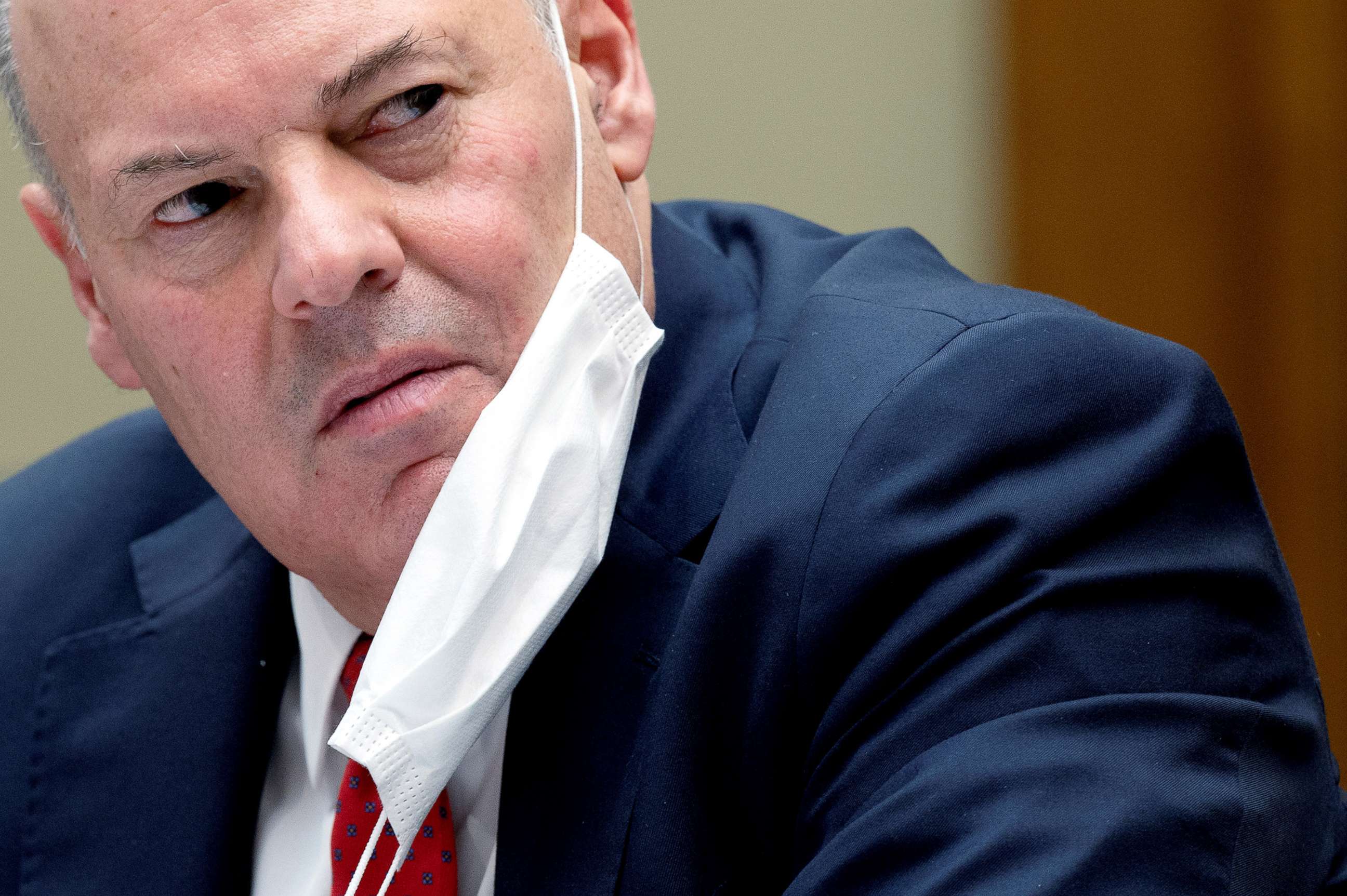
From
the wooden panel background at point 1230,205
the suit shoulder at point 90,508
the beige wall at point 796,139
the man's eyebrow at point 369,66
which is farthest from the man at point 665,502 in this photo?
the beige wall at point 796,139

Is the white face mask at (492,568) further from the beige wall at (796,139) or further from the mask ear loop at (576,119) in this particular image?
the beige wall at (796,139)

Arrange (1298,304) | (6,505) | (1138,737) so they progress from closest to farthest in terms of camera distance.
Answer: (1138,737) < (6,505) < (1298,304)

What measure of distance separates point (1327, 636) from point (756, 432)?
4.86 ft

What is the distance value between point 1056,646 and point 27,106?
89 centimetres

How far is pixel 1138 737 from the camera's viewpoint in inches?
32.0

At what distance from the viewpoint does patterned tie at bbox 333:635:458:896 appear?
43.2 inches

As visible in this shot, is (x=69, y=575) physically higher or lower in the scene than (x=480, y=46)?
lower

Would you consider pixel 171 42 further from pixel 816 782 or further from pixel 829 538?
pixel 816 782

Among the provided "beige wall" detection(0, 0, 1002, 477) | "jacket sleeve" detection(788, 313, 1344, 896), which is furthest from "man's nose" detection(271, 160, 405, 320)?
"beige wall" detection(0, 0, 1002, 477)

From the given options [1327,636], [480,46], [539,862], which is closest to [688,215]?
[480,46]

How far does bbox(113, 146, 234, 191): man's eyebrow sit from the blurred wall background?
1475 mm

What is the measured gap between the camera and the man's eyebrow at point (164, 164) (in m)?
0.99

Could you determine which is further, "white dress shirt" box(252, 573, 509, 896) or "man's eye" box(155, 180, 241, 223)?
"white dress shirt" box(252, 573, 509, 896)

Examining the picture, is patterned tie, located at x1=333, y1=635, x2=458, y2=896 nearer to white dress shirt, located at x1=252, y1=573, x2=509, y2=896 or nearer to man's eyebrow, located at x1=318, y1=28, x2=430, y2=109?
white dress shirt, located at x1=252, y1=573, x2=509, y2=896
